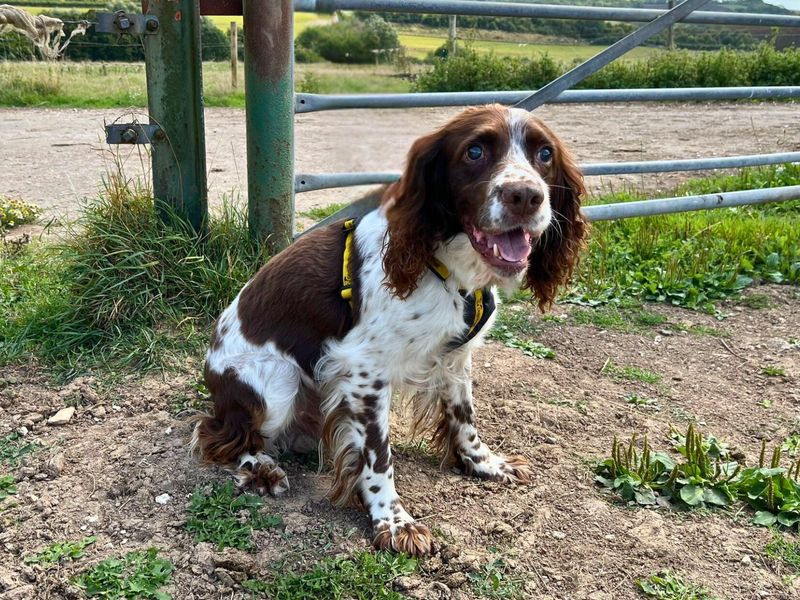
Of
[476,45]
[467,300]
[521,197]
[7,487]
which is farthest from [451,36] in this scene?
[7,487]

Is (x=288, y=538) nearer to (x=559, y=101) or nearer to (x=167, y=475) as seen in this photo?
(x=167, y=475)

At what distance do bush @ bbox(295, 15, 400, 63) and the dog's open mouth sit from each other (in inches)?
49.5

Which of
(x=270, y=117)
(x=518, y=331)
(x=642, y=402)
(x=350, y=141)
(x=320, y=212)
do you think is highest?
(x=270, y=117)

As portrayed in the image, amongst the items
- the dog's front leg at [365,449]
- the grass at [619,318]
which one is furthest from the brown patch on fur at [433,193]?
the grass at [619,318]

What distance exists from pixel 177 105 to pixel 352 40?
996 millimetres

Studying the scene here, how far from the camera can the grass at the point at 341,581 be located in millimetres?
2320

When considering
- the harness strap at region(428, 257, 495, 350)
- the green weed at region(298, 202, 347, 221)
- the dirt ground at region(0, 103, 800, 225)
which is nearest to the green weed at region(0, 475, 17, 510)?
the harness strap at region(428, 257, 495, 350)

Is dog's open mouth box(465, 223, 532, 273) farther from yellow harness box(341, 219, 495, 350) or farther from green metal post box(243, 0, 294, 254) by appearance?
green metal post box(243, 0, 294, 254)

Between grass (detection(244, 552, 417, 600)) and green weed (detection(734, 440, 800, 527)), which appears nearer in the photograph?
grass (detection(244, 552, 417, 600))

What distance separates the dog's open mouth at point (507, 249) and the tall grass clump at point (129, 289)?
68.9 inches

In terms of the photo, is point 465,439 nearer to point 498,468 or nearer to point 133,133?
point 498,468

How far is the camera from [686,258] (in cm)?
498

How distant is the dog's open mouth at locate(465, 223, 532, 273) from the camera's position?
8.18 ft

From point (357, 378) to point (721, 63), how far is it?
1410 cm
